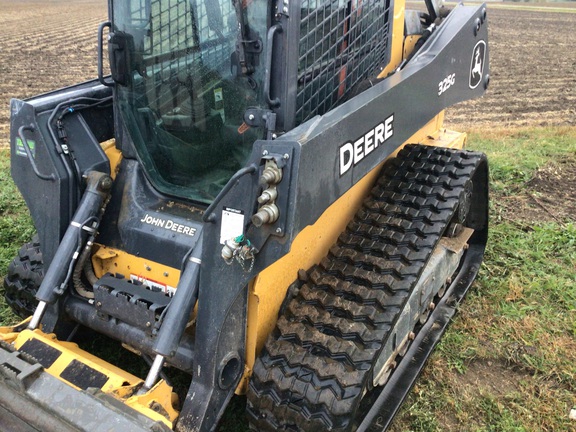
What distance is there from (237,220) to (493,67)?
49.3 ft

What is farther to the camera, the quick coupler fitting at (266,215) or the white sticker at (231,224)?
the white sticker at (231,224)

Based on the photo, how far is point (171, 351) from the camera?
2.36m

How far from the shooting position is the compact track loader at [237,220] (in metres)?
2.21

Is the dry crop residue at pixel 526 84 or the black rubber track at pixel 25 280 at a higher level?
the black rubber track at pixel 25 280

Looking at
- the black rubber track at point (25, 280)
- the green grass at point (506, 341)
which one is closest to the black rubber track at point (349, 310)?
the green grass at point (506, 341)

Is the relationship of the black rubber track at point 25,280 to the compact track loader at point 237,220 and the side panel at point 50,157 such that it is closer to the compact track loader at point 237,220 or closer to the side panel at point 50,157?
the compact track loader at point 237,220

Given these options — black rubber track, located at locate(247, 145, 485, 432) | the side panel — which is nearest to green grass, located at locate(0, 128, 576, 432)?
black rubber track, located at locate(247, 145, 485, 432)

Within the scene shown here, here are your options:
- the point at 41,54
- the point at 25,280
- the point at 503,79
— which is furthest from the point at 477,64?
the point at 41,54

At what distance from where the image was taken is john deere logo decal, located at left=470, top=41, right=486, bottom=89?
3.88 meters

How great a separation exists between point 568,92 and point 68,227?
11.6 meters

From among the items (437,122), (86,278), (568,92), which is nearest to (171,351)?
(86,278)

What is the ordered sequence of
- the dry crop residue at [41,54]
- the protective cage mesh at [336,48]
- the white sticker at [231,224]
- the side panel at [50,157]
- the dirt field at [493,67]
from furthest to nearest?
the dry crop residue at [41,54], the dirt field at [493,67], the side panel at [50,157], the protective cage mesh at [336,48], the white sticker at [231,224]

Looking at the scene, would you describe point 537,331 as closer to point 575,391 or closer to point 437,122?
point 575,391

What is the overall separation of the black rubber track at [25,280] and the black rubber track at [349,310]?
1.56m
